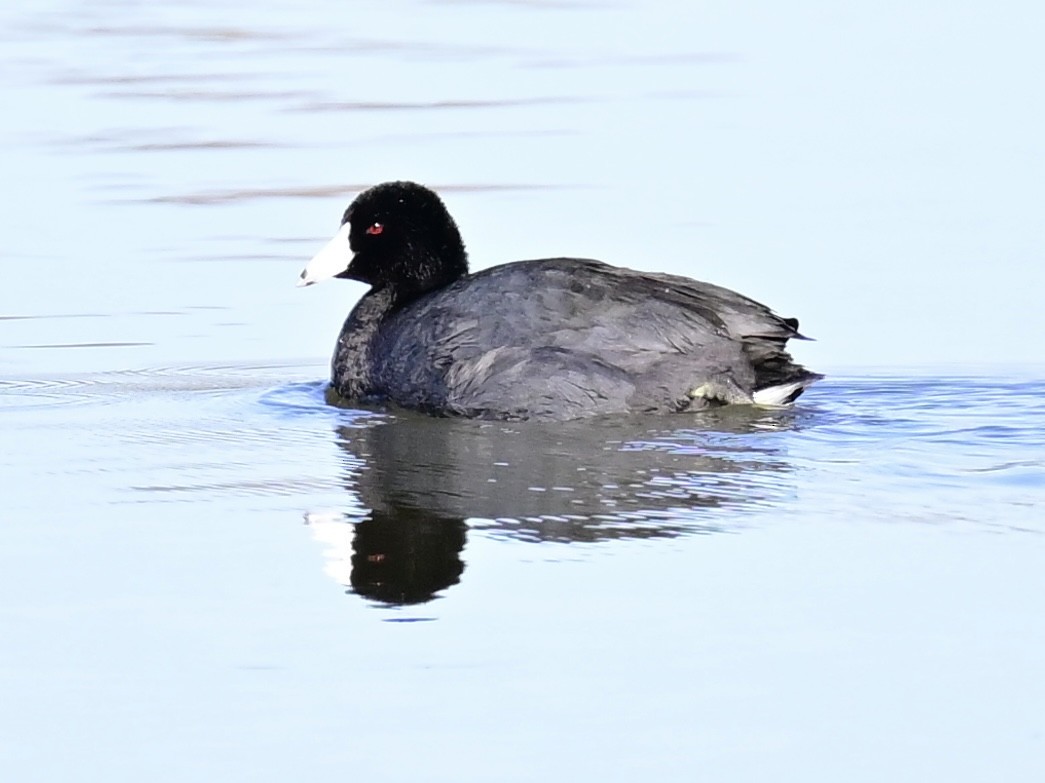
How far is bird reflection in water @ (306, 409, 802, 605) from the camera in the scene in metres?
5.22

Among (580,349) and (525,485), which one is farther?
(580,349)

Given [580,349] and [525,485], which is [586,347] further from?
[525,485]

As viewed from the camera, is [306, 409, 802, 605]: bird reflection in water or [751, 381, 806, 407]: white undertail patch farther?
[751, 381, 806, 407]: white undertail patch

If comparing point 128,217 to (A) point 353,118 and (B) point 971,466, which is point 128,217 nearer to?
(A) point 353,118

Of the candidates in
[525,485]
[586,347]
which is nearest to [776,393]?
[586,347]

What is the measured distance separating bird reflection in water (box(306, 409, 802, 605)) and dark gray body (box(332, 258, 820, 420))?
0.09 meters

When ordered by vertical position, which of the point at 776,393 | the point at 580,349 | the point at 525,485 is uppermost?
the point at 580,349

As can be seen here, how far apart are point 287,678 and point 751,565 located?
4.14 ft

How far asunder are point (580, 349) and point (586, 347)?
0.02m

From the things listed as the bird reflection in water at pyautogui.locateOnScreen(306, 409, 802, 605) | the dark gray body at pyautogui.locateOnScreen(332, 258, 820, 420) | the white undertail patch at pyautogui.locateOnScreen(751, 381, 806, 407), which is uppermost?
the dark gray body at pyautogui.locateOnScreen(332, 258, 820, 420)

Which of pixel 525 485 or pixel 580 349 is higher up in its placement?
pixel 580 349

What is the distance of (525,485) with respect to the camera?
595 cm

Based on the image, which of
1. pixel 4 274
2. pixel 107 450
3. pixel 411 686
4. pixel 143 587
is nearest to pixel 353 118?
pixel 4 274

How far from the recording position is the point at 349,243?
7828 mm
